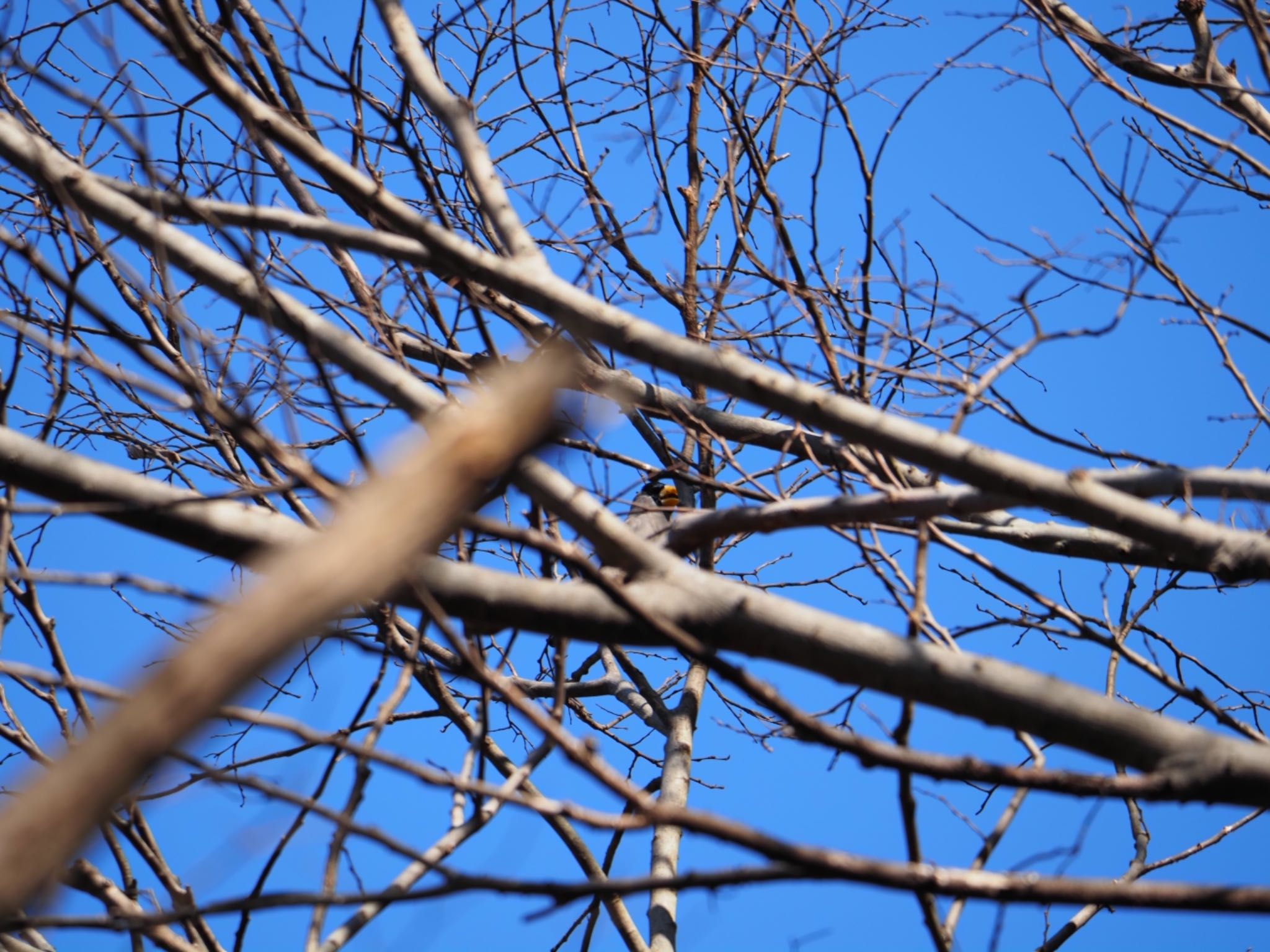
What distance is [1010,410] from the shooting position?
260cm

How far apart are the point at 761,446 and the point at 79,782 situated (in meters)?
3.06

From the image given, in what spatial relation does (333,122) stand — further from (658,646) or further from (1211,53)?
(1211,53)

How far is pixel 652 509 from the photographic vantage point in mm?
2590

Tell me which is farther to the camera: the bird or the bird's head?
the bird's head

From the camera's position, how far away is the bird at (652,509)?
104 inches

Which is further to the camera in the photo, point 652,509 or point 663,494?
point 663,494

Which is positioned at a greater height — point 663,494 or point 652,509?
point 663,494

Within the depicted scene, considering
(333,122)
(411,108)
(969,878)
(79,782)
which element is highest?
(411,108)

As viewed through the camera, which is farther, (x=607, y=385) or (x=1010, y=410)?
(x=607, y=385)

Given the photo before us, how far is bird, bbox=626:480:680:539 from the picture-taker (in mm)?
2654

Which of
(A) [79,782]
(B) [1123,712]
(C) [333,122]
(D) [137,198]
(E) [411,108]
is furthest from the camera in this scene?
(E) [411,108]

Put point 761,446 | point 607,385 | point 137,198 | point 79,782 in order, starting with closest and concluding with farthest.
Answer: point 79,782
point 137,198
point 607,385
point 761,446

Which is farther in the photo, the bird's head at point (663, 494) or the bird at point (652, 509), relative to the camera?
the bird's head at point (663, 494)

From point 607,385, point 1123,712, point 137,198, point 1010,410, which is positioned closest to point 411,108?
point 607,385
